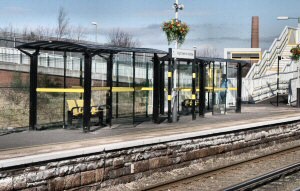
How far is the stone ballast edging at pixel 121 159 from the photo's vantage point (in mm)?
8852

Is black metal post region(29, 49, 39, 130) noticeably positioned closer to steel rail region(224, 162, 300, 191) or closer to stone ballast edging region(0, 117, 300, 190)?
stone ballast edging region(0, 117, 300, 190)

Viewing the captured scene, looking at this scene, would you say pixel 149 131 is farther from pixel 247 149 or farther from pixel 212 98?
pixel 212 98

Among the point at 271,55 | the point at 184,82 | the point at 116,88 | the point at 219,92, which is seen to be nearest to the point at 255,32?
the point at 271,55

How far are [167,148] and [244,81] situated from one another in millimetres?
23254

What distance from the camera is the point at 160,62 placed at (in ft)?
61.4

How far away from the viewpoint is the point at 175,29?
18516mm

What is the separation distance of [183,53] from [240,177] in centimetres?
615

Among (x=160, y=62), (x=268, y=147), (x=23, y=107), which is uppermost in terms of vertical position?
(x=160, y=62)

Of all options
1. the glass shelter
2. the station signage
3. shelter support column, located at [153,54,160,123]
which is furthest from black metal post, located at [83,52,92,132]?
the station signage

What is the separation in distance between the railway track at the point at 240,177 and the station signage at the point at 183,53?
4.47m

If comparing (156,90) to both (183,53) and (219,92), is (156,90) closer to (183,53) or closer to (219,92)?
(183,53)

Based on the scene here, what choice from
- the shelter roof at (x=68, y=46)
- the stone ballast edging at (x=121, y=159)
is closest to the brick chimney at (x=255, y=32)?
the stone ballast edging at (x=121, y=159)

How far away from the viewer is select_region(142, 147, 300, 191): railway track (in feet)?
34.6

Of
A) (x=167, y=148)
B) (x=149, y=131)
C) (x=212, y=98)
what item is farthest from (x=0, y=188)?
(x=212, y=98)
